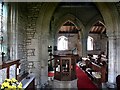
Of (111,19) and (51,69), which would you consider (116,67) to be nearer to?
(111,19)

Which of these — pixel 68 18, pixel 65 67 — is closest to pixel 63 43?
pixel 68 18

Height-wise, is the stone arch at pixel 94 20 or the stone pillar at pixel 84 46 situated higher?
the stone arch at pixel 94 20

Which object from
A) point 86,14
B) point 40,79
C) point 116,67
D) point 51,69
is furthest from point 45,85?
point 86,14

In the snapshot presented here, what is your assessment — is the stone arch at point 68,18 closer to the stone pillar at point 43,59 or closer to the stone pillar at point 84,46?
the stone pillar at point 84,46

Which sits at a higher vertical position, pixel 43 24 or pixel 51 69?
pixel 43 24

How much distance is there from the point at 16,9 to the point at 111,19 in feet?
10.5

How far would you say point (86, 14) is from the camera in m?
14.1

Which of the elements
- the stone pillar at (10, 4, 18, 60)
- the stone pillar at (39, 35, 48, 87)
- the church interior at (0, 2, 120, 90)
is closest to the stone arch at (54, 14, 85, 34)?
the church interior at (0, 2, 120, 90)

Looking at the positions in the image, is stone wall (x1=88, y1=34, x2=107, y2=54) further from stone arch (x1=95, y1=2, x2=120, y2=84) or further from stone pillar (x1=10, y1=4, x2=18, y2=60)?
stone pillar (x1=10, y1=4, x2=18, y2=60)

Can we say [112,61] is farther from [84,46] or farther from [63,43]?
[63,43]

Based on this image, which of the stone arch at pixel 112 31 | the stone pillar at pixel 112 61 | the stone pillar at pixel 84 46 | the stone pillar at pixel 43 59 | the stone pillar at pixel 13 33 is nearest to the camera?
the stone pillar at pixel 13 33

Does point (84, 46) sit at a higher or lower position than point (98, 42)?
lower

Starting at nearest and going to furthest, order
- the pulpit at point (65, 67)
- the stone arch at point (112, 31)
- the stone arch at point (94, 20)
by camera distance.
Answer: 1. the stone arch at point (112, 31)
2. the pulpit at point (65, 67)
3. the stone arch at point (94, 20)

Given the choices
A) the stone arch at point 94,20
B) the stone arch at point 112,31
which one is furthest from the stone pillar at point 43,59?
the stone arch at point 94,20
